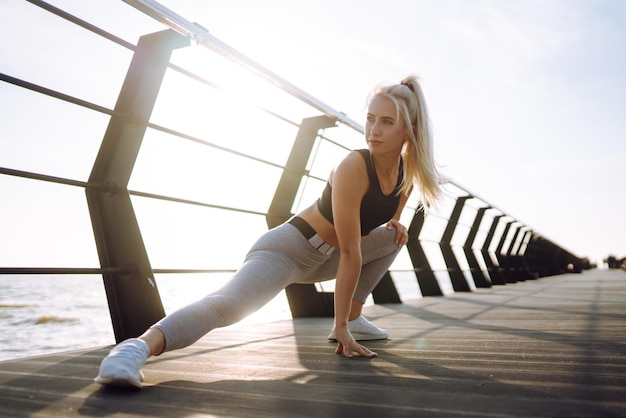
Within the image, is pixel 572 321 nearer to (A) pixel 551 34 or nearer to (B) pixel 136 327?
(B) pixel 136 327

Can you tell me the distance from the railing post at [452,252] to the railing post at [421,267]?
40.5 inches

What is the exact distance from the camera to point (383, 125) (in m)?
1.90

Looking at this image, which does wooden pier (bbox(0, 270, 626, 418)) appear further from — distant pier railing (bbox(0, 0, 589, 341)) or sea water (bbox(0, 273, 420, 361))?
sea water (bbox(0, 273, 420, 361))

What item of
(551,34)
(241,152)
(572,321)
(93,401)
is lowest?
(93,401)

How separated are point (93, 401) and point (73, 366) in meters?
0.56

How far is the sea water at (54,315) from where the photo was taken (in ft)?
41.0

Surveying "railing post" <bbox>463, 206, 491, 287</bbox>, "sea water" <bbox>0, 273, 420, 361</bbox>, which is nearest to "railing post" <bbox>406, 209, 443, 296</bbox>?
"railing post" <bbox>463, 206, 491, 287</bbox>

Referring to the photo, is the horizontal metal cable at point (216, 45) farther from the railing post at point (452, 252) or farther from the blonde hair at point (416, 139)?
the railing post at point (452, 252)

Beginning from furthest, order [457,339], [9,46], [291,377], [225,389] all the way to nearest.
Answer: [9,46] → [457,339] → [291,377] → [225,389]

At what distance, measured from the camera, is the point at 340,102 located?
11.8 feet

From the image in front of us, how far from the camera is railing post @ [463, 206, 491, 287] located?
7957 mm

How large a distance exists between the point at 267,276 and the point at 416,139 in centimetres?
76

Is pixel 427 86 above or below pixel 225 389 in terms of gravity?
above

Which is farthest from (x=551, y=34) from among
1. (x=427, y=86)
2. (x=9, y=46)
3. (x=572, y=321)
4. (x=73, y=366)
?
(x=73, y=366)
